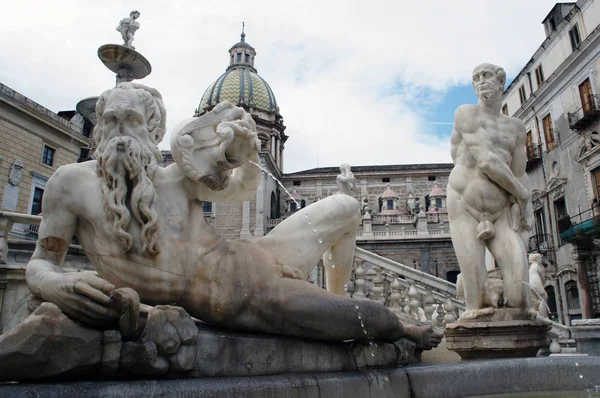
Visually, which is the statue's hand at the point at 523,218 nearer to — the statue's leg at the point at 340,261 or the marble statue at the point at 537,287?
the statue's leg at the point at 340,261

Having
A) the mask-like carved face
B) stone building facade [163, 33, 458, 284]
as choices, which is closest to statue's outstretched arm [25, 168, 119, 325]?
the mask-like carved face

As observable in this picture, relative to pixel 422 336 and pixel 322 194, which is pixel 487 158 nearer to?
pixel 422 336

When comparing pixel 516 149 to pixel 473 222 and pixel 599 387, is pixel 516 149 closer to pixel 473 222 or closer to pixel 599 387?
pixel 473 222

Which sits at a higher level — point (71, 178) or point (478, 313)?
point (71, 178)

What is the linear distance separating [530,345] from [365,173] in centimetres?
3791

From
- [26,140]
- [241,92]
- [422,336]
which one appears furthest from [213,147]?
[241,92]

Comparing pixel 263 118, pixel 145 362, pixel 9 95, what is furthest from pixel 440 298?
pixel 263 118

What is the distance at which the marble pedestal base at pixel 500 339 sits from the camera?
342cm

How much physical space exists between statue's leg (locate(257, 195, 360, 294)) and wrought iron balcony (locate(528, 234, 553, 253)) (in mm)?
24714

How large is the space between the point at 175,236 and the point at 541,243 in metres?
26.0

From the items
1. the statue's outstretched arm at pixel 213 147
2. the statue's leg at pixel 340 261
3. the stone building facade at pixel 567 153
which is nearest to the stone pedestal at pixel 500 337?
the statue's leg at pixel 340 261

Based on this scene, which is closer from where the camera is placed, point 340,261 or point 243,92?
point 340,261

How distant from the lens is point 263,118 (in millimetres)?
42469

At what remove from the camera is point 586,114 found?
68.5ft
